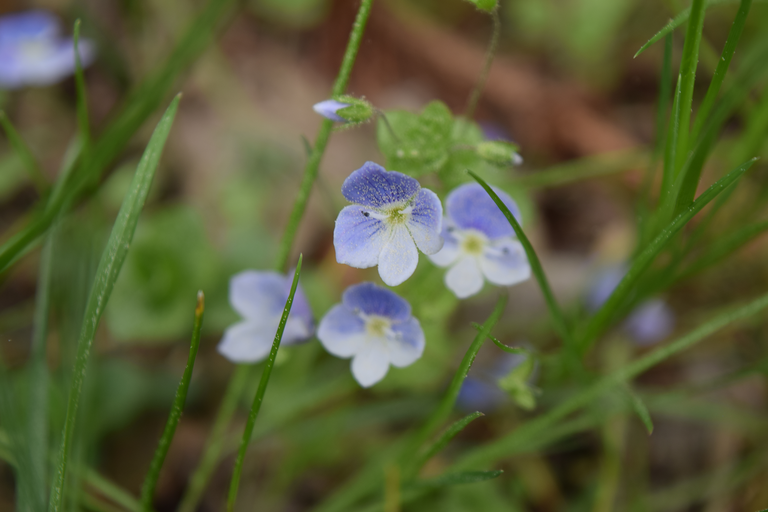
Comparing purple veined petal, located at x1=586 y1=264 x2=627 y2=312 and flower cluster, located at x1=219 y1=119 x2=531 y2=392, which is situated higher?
purple veined petal, located at x1=586 y1=264 x2=627 y2=312

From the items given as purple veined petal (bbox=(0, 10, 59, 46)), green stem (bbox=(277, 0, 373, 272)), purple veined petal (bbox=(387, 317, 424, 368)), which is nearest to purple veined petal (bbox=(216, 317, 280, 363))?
green stem (bbox=(277, 0, 373, 272))

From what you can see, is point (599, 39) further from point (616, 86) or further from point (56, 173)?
point (56, 173)

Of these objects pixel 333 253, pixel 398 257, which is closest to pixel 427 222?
pixel 398 257

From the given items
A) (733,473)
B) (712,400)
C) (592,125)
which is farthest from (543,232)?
(733,473)

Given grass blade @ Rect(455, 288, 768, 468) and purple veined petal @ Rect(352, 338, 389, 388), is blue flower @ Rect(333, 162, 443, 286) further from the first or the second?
grass blade @ Rect(455, 288, 768, 468)

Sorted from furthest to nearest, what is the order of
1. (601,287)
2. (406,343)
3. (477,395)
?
1. (601,287)
2. (477,395)
3. (406,343)

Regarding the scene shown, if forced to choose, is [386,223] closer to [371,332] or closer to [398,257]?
[398,257]

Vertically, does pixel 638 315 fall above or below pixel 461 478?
above

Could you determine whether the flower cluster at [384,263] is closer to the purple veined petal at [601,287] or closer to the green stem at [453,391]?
the green stem at [453,391]
